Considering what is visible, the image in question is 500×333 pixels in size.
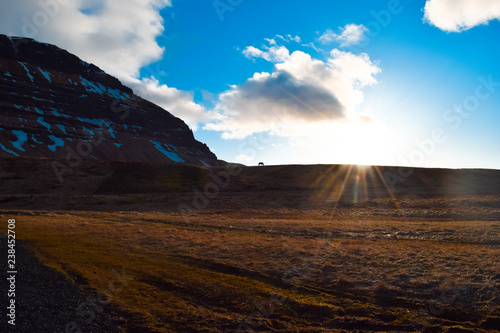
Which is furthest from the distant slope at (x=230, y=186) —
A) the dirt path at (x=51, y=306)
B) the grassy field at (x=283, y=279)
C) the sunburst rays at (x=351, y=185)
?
the dirt path at (x=51, y=306)

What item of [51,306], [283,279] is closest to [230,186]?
[283,279]

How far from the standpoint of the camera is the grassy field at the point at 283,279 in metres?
11.3

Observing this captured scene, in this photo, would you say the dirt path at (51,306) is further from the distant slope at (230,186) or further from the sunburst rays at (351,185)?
the sunburst rays at (351,185)

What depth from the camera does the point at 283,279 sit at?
1574 centimetres

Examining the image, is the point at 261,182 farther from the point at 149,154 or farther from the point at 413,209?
the point at 149,154

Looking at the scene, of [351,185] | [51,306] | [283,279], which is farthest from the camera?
[351,185]

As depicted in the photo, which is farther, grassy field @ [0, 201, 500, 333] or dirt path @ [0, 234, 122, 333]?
grassy field @ [0, 201, 500, 333]

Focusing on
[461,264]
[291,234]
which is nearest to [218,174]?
[291,234]

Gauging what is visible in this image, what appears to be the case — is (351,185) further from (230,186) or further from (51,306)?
(51,306)

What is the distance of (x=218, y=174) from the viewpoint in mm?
94625

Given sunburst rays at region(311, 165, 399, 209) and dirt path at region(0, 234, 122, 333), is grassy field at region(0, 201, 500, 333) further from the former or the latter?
sunburst rays at region(311, 165, 399, 209)

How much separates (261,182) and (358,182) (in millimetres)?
26021

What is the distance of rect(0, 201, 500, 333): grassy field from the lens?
11273 millimetres

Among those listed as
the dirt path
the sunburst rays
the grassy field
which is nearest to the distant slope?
the sunburst rays
